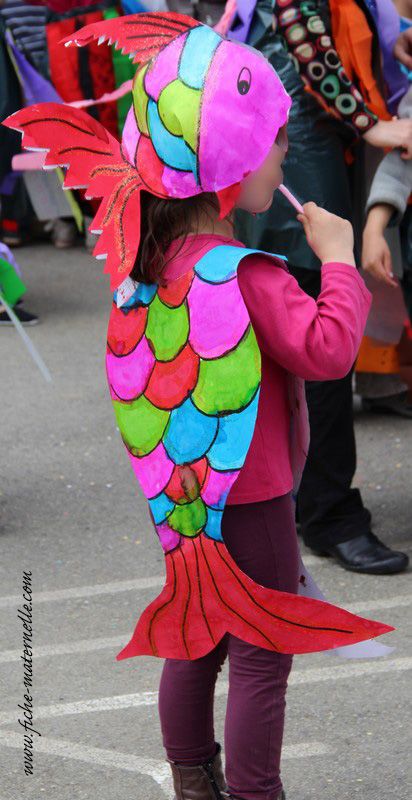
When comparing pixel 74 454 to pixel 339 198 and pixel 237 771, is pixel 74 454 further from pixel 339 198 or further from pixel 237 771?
pixel 237 771

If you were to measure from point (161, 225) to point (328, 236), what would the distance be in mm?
298

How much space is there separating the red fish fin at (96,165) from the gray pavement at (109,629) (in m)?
1.20

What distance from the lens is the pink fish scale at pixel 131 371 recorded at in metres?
2.46

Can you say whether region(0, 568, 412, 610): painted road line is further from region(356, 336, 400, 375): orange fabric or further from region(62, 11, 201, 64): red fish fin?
region(62, 11, 201, 64): red fish fin

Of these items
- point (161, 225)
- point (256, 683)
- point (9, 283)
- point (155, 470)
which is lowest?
point (9, 283)

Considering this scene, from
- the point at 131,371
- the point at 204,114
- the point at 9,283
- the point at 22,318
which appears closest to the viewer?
the point at 204,114

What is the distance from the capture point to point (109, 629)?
3768 mm

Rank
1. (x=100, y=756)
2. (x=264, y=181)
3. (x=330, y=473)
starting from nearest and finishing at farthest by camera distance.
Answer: (x=264, y=181) < (x=100, y=756) < (x=330, y=473)

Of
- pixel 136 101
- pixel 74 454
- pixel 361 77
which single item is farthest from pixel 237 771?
pixel 74 454

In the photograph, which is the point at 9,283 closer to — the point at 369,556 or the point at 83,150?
the point at 369,556

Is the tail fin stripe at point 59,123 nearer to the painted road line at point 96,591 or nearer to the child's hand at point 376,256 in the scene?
the child's hand at point 376,256

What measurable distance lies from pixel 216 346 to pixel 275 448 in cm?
23

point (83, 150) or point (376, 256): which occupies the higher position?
point (83, 150)

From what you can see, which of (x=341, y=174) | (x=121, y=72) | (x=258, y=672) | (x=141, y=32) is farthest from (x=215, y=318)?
(x=121, y=72)
